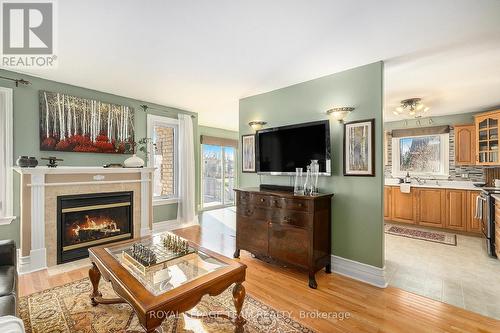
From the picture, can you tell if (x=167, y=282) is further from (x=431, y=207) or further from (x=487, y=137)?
(x=487, y=137)

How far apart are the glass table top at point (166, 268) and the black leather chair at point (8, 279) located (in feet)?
1.92

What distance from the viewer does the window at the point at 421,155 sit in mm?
4789

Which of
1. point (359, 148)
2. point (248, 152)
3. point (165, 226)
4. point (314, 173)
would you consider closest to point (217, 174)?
point (165, 226)

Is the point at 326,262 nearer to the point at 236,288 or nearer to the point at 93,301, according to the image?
the point at 236,288

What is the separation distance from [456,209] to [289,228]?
379 centimetres

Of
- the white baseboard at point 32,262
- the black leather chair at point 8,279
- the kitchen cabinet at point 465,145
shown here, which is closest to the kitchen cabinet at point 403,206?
the kitchen cabinet at point 465,145

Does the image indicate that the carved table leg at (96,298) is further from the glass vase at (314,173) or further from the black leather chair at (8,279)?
the glass vase at (314,173)

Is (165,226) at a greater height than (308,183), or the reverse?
(308,183)

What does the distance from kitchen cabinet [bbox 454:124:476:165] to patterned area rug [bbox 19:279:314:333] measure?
4.86 metres

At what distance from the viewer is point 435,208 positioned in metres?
4.48

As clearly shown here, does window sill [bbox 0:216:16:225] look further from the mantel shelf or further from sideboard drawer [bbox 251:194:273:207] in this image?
sideboard drawer [bbox 251:194:273:207]

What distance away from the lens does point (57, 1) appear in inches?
64.9

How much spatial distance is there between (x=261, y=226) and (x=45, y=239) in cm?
270

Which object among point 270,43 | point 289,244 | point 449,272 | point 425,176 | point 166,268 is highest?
point 270,43
